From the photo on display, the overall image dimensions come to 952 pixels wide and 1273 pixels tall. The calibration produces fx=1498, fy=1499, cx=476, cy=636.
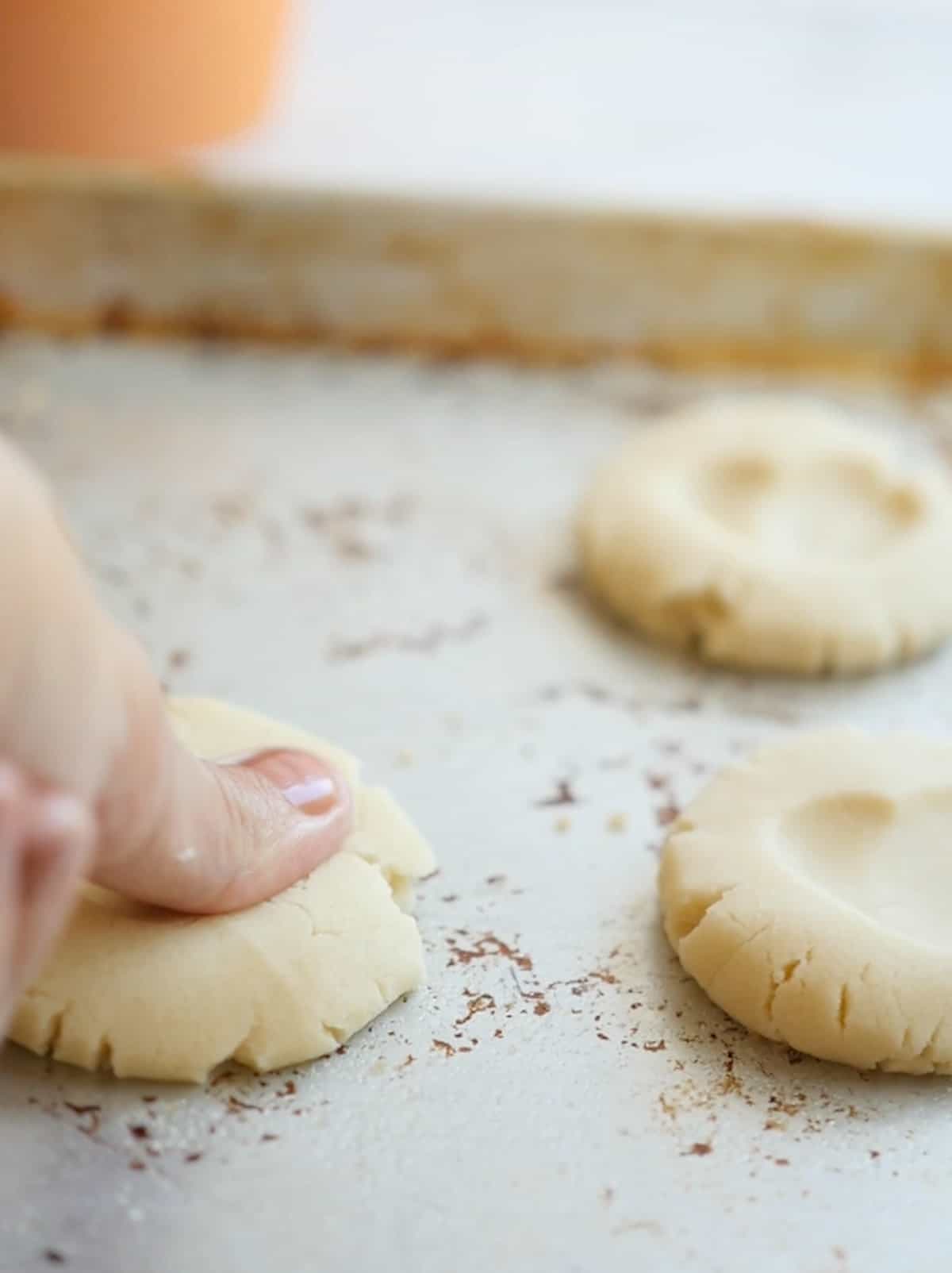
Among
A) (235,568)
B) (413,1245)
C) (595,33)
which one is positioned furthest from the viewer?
(595,33)

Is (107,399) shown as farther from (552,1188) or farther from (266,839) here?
(552,1188)

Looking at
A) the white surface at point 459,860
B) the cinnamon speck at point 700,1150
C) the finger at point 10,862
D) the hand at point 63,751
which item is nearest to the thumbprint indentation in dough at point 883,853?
the white surface at point 459,860

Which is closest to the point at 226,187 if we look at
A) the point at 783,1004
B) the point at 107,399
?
the point at 107,399

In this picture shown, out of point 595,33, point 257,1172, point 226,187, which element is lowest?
point 257,1172

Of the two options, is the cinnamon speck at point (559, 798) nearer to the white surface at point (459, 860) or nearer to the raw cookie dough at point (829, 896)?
the white surface at point (459, 860)

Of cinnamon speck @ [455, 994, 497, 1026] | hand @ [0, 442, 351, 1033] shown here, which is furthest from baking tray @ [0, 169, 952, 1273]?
hand @ [0, 442, 351, 1033]

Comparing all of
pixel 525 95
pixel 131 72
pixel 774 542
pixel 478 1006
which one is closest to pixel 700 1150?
pixel 478 1006

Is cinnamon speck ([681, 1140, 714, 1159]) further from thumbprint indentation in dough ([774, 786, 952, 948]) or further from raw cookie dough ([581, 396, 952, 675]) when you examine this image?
raw cookie dough ([581, 396, 952, 675])
